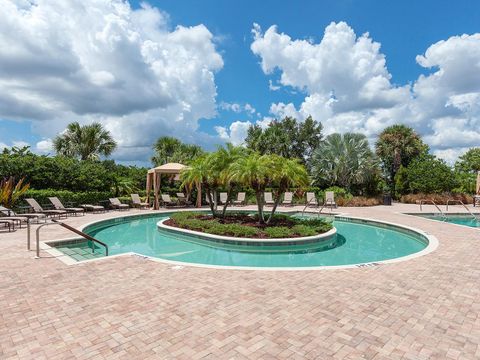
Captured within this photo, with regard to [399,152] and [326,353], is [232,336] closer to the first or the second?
[326,353]

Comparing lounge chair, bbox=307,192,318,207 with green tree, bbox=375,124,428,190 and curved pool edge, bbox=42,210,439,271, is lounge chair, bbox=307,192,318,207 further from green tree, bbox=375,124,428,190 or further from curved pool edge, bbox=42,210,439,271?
green tree, bbox=375,124,428,190

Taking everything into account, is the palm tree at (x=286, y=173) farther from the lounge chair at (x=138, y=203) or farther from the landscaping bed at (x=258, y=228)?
the lounge chair at (x=138, y=203)

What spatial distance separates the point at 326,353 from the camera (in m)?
3.39

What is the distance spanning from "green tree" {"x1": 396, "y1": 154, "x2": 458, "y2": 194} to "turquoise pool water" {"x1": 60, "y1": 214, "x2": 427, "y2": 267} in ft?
43.2

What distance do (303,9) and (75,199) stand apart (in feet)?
50.2

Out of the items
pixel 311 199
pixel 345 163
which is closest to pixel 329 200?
pixel 311 199

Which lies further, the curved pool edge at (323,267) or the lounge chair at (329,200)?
the lounge chair at (329,200)

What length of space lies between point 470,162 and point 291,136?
26.7m

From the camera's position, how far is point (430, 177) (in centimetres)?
2466

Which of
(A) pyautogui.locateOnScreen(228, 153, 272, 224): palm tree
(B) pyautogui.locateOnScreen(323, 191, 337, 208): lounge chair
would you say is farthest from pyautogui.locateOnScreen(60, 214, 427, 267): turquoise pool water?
(B) pyautogui.locateOnScreen(323, 191, 337, 208): lounge chair

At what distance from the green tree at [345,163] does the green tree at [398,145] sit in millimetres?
6177

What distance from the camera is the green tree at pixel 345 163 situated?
24.8m

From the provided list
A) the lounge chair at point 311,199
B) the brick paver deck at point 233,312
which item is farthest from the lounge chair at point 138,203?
the brick paver deck at point 233,312

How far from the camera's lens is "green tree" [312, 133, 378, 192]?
24844 mm
